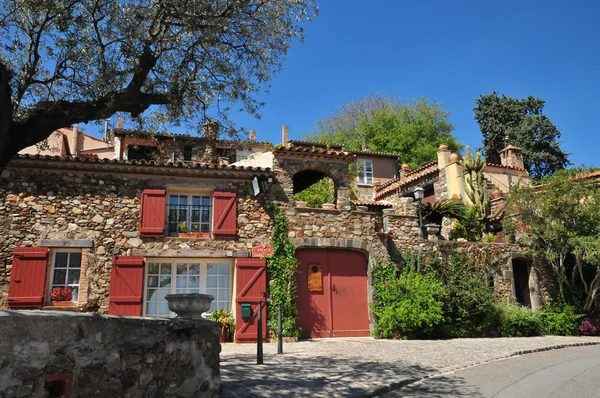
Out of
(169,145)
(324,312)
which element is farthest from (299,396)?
(169,145)

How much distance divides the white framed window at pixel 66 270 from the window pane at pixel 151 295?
1.75 metres

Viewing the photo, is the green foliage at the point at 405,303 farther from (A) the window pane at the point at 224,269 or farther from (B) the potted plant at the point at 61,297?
(B) the potted plant at the point at 61,297

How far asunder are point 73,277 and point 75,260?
45cm

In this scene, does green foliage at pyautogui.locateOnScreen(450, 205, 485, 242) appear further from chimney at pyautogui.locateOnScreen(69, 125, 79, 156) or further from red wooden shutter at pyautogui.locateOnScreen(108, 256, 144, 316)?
chimney at pyautogui.locateOnScreen(69, 125, 79, 156)

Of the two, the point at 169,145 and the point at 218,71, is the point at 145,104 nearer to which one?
the point at 218,71

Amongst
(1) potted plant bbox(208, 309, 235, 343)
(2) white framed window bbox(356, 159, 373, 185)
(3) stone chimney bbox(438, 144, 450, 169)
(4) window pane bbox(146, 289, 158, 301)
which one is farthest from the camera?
(2) white framed window bbox(356, 159, 373, 185)

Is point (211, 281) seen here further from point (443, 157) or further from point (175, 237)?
point (443, 157)

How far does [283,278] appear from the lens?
13.2m

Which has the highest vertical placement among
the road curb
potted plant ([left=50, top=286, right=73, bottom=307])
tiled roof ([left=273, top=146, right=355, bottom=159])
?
tiled roof ([left=273, top=146, right=355, bottom=159])

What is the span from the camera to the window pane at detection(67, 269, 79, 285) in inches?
477

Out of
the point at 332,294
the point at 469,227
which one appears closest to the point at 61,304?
the point at 332,294

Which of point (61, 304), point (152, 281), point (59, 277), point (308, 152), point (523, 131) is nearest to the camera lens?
point (61, 304)

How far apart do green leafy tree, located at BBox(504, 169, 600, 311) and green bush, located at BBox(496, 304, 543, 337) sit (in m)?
2.20

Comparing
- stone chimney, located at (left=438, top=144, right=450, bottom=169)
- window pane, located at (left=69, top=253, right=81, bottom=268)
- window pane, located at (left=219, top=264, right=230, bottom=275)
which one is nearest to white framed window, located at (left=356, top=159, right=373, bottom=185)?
stone chimney, located at (left=438, top=144, right=450, bottom=169)
